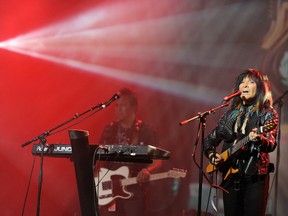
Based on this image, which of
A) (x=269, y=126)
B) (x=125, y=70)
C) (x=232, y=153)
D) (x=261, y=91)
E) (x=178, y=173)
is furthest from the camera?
(x=125, y=70)

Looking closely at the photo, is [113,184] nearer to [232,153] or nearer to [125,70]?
[125,70]

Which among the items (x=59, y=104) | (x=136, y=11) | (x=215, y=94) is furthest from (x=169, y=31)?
(x=59, y=104)

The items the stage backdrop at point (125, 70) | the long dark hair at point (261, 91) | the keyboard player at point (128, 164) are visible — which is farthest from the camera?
the stage backdrop at point (125, 70)

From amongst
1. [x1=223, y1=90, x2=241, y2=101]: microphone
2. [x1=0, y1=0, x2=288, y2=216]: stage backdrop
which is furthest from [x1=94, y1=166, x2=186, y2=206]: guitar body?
[x1=223, y1=90, x2=241, y2=101]: microphone

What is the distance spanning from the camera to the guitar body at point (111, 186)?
5.19 m

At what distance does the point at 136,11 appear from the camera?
6.42m

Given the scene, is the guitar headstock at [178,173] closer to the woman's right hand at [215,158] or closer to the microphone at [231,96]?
the woman's right hand at [215,158]

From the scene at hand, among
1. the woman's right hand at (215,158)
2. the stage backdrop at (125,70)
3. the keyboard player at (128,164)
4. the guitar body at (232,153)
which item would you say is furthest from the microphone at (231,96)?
the stage backdrop at (125,70)

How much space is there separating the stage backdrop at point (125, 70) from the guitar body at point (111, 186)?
96 centimetres

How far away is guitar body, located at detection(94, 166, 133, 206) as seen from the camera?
519 centimetres

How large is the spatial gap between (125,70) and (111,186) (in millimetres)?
1991

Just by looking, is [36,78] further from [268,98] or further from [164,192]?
[268,98]

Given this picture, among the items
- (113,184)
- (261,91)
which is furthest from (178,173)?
(261,91)

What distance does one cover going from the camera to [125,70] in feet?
21.1
